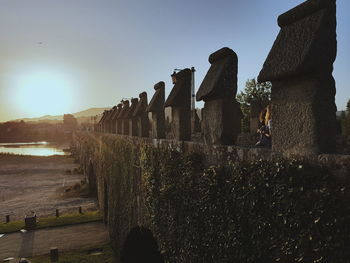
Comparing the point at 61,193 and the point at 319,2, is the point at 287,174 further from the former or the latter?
the point at 61,193

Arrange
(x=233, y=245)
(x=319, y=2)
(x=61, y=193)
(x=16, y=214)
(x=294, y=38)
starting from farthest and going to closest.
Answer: (x=61, y=193) → (x=16, y=214) → (x=233, y=245) → (x=294, y=38) → (x=319, y=2)

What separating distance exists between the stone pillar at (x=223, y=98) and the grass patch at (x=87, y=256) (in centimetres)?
1095

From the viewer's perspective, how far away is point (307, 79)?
293 cm

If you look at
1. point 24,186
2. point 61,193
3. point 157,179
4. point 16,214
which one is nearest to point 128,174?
point 157,179

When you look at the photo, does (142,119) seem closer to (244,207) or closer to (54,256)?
(244,207)

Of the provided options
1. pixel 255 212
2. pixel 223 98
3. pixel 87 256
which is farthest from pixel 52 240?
pixel 255 212

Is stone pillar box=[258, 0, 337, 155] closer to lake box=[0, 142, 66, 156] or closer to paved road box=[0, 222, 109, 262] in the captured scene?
paved road box=[0, 222, 109, 262]

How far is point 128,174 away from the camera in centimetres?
1027

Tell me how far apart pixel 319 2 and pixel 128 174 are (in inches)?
329

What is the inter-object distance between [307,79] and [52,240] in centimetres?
1743

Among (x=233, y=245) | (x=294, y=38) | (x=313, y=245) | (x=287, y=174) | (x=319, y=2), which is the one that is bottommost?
(x=233, y=245)

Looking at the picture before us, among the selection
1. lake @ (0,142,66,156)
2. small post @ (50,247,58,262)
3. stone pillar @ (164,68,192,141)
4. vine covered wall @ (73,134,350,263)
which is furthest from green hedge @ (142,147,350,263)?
lake @ (0,142,66,156)

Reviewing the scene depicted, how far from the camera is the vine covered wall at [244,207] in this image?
2613 mm

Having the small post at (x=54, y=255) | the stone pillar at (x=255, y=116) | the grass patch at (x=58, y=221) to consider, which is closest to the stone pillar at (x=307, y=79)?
the stone pillar at (x=255, y=116)
